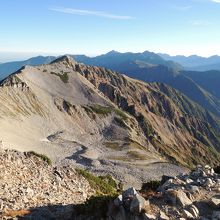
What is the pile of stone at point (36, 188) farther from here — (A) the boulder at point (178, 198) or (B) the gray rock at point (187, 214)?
(B) the gray rock at point (187, 214)

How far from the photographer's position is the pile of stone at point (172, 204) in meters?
21.3

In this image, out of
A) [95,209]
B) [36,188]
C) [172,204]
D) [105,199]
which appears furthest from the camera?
[36,188]

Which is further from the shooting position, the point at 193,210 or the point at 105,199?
the point at 105,199

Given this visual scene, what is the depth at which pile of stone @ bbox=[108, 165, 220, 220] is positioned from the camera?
21.3m

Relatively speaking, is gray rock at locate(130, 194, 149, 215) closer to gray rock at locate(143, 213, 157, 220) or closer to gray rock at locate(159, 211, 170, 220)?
gray rock at locate(143, 213, 157, 220)

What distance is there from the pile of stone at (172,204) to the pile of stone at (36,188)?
537 centimetres

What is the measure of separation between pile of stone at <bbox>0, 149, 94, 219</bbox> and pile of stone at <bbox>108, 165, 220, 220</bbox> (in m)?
5.37

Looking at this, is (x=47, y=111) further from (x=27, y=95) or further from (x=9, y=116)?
(x=9, y=116)

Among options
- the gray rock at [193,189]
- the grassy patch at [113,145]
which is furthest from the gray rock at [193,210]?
the grassy patch at [113,145]

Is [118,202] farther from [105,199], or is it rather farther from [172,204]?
[172,204]

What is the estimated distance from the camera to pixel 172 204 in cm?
2278

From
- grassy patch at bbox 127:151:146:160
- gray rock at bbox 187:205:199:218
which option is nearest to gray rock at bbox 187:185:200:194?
gray rock at bbox 187:205:199:218

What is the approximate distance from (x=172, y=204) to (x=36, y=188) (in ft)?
42.8

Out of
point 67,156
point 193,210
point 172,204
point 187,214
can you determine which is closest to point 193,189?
point 172,204
